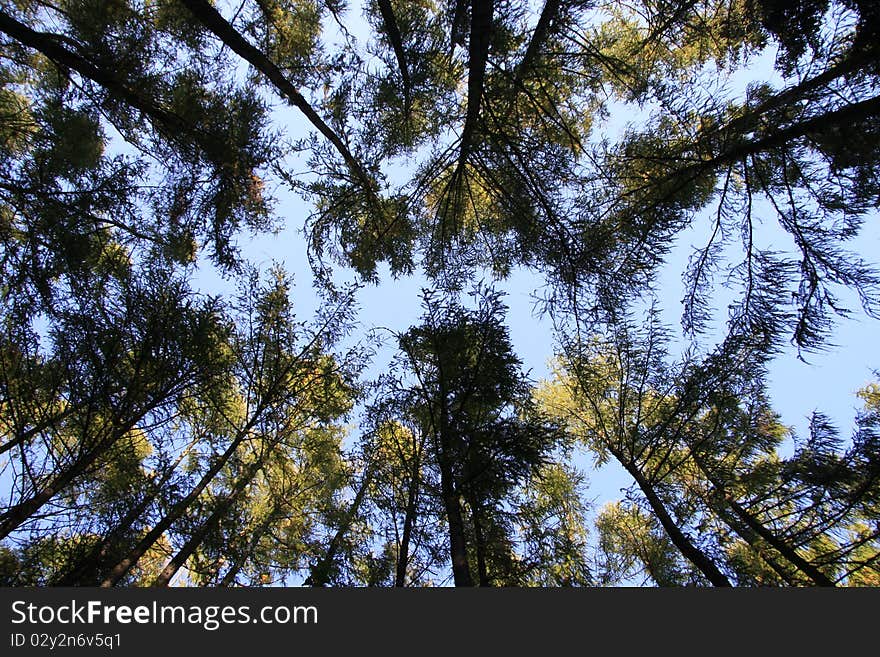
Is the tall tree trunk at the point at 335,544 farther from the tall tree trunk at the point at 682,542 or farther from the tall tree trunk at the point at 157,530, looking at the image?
the tall tree trunk at the point at 682,542

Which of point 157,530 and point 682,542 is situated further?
point 682,542

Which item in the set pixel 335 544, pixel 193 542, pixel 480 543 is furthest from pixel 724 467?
pixel 193 542

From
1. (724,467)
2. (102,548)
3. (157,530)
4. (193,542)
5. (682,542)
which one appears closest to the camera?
(102,548)

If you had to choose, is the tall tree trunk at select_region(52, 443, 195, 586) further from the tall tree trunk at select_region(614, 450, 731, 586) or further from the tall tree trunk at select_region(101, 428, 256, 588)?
the tall tree trunk at select_region(614, 450, 731, 586)

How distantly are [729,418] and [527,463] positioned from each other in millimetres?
2856

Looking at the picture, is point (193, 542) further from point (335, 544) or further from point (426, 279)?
point (426, 279)

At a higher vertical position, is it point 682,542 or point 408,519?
point 408,519

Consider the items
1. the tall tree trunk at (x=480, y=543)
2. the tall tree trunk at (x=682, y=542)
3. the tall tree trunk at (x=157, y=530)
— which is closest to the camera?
the tall tree trunk at (x=157, y=530)

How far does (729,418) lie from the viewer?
181 inches

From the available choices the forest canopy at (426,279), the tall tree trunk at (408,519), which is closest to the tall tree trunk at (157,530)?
the forest canopy at (426,279)

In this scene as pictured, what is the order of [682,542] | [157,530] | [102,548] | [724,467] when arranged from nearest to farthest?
[102,548]
[157,530]
[682,542]
[724,467]

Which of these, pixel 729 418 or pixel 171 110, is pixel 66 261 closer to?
pixel 171 110

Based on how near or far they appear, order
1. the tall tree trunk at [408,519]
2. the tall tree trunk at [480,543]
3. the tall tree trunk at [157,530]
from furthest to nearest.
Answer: the tall tree trunk at [408,519] → the tall tree trunk at [480,543] → the tall tree trunk at [157,530]

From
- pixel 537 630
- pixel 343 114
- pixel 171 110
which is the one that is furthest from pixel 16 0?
pixel 537 630
